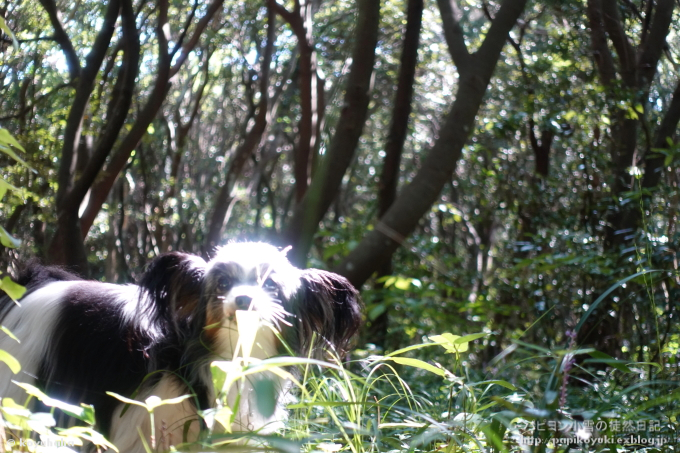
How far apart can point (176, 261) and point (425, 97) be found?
6353 millimetres

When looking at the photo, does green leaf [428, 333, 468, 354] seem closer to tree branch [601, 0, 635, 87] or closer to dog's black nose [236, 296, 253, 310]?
dog's black nose [236, 296, 253, 310]

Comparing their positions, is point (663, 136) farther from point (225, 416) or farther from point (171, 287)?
point (225, 416)

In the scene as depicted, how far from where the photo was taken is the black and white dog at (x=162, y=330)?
7.20 feet

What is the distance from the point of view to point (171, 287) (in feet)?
7.79

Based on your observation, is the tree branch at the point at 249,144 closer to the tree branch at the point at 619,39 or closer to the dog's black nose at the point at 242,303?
the tree branch at the point at 619,39

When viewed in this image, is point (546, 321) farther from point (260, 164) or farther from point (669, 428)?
point (260, 164)

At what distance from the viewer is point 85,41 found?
367cm

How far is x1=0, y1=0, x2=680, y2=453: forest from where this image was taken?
1709 mm

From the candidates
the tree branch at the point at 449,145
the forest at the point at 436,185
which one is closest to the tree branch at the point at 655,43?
the forest at the point at 436,185

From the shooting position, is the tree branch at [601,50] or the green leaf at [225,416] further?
the tree branch at [601,50]

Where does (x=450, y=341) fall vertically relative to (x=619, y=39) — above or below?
below

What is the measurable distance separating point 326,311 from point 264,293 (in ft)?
1.07

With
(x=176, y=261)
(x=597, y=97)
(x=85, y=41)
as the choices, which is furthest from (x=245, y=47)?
(x=176, y=261)

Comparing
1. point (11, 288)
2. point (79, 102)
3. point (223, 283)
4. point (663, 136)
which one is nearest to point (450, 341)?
point (11, 288)
